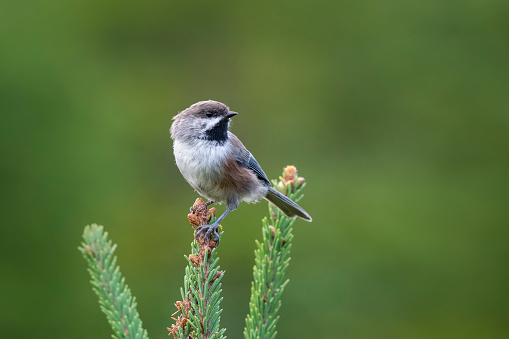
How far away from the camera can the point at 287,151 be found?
5996 millimetres

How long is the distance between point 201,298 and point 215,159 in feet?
5.16

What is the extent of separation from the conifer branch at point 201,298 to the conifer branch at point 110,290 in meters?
0.16

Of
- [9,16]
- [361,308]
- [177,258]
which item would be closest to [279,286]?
[361,308]

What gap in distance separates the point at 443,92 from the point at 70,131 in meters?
3.93

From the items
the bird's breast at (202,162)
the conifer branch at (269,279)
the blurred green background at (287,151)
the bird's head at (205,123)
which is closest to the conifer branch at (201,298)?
the conifer branch at (269,279)

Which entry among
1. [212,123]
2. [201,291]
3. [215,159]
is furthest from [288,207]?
[201,291]

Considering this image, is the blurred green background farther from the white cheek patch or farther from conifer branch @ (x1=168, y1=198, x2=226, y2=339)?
conifer branch @ (x1=168, y1=198, x2=226, y2=339)

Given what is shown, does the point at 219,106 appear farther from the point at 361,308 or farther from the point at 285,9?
the point at 285,9

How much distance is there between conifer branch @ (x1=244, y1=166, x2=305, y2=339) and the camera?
196 centimetres

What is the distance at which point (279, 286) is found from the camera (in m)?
2.09

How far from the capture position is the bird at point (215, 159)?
3371 millimetres

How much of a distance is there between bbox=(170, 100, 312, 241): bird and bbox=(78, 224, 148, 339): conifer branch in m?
1.29

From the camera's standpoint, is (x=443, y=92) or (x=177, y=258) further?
(x=443, y=92)

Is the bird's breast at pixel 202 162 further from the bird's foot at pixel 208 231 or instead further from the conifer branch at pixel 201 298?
the conifer branch at pixel 201 298
